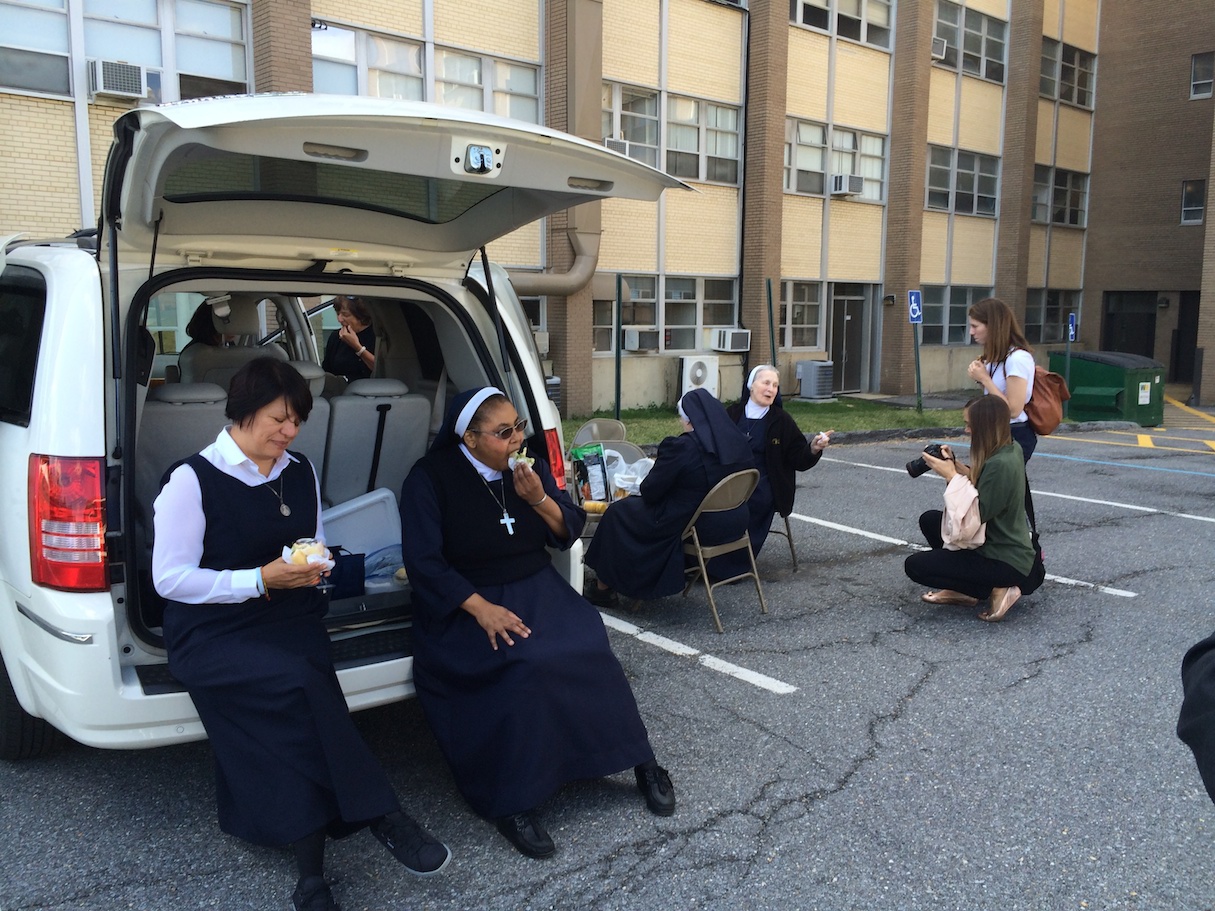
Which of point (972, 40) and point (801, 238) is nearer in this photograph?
point (801, 238)

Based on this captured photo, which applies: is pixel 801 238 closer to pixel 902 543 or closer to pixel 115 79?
pixel 115 79

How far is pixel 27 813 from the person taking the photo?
139 inches

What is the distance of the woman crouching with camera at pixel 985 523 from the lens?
5742 mm

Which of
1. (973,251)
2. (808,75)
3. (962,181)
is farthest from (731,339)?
(973,251)

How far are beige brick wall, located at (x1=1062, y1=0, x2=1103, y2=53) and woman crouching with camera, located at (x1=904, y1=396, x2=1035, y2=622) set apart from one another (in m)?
27.0

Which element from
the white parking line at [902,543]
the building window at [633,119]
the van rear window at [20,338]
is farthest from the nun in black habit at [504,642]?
the building window at [633,119]

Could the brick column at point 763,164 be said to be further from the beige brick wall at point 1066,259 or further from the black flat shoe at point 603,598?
the black flat shoe at point 603,598

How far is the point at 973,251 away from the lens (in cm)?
2589

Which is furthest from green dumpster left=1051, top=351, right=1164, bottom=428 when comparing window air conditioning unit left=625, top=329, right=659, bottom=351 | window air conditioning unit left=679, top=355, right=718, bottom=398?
window air conditioning unit left=625, top=329, right=659, bottom=351

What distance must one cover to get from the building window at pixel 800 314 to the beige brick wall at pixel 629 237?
12.6 ft

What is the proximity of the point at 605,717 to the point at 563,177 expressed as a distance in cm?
191

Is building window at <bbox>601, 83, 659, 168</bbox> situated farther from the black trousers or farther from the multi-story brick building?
the black trousers

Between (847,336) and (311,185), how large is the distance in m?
20.8

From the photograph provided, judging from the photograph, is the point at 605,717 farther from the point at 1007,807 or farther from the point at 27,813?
the point at 27,813
